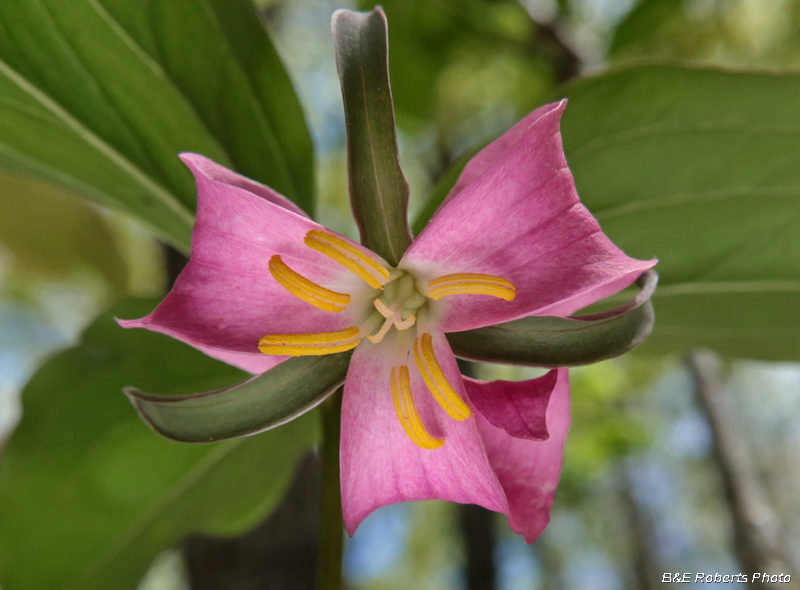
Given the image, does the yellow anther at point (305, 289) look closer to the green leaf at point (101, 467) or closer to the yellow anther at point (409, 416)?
the yellow anther at point (409, 416)

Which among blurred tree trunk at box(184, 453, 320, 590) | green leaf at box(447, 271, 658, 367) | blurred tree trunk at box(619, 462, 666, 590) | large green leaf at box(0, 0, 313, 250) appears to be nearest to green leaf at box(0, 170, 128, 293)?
blurred tree trunk at box(184, 453, 320, 590)

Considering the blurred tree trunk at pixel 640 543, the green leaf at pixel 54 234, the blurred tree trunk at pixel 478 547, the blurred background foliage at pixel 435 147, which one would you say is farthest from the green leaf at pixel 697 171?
the blurred tree trunk at pixel 640 543

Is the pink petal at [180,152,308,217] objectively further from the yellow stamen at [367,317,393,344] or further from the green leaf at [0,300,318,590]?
the green leaf at [0,300,318,590]

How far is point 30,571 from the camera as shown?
0.48 meters

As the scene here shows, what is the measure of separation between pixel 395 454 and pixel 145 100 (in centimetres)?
32

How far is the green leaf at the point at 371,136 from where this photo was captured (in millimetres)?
293

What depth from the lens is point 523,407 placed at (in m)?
0.29

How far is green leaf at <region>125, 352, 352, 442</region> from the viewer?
0.93 feet

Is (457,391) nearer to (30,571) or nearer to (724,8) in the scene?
(30,571)

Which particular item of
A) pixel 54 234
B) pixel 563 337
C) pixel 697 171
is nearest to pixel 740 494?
pixel 697 171

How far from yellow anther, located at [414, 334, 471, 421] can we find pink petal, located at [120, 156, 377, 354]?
0.06 metres

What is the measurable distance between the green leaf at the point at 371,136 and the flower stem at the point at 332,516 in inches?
4.7

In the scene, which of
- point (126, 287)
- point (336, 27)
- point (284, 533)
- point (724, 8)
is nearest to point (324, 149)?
point (126, 287)

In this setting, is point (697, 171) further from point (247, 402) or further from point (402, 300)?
point (247, 402)
